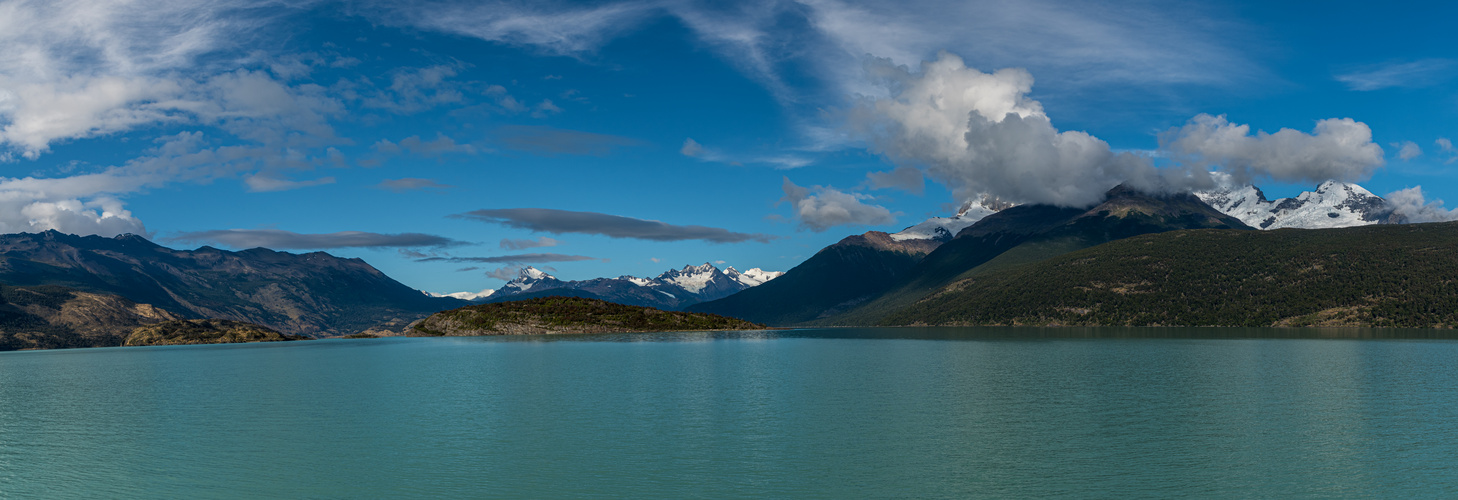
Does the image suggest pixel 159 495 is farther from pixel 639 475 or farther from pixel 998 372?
pixel 998 372

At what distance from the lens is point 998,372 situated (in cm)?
13038

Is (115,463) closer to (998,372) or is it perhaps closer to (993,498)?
(993,498)

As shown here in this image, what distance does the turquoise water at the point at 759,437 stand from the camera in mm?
51594

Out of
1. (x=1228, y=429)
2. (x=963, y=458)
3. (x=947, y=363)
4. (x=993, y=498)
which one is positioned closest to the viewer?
(x=993, y=498)

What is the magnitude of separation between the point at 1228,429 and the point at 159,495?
269 feet

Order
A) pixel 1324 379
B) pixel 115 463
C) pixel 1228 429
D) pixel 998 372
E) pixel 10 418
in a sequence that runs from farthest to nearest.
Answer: pixel 998 372, pixel 1324 379, pixel 10 418, pixel 1228 429, pixel 115 463

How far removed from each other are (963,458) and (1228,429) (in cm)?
2887

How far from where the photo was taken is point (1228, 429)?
69.4 metres

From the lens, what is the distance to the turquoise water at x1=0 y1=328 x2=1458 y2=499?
51594 millimetres

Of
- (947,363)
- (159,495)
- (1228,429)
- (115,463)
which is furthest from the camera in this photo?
(947,363)

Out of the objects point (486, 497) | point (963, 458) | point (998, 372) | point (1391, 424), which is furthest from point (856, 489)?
point (998, 372)

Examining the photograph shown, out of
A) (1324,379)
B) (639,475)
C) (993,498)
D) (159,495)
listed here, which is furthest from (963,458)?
(1324,379)

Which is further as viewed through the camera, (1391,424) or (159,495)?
(1391,424)

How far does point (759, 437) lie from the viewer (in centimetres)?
6762
